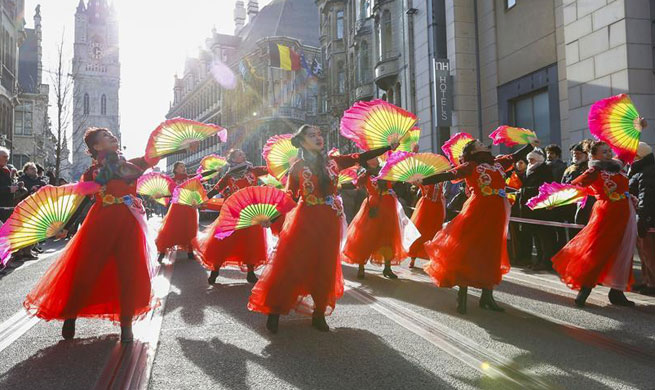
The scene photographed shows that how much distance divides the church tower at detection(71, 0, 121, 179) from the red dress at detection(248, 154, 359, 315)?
104253mm

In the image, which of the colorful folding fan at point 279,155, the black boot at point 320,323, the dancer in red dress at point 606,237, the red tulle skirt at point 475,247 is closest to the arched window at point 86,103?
the colorful folding fan at point 279,155

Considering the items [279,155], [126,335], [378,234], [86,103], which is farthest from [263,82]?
[86,103]

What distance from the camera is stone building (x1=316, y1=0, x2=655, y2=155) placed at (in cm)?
1039

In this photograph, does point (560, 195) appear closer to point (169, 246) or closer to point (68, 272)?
point (68, 272)

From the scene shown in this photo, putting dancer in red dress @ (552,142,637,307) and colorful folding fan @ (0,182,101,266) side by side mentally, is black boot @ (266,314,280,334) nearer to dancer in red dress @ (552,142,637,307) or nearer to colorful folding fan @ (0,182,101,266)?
colorful folding fan @ (0,182,101,266)

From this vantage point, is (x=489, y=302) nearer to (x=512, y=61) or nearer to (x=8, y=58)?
(x=512, y=61)

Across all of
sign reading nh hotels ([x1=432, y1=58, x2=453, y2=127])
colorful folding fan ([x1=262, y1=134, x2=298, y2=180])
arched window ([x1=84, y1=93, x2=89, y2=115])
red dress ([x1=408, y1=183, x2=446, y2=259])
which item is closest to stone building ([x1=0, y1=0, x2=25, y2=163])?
sign reading nh hotels ([x1=432, y1=58, x2=453, y2=127])

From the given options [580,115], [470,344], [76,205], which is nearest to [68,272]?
[76,205]

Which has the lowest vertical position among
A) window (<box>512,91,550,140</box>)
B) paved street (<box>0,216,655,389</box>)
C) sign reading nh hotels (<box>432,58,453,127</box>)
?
paved street (<box>0,216,655,389</box>)

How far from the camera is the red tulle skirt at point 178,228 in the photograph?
10.0 metres

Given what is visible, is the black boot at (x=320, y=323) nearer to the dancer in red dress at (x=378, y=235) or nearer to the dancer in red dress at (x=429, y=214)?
the dancer in red dress at (x=378, y=235)

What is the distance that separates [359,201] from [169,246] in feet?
28.4

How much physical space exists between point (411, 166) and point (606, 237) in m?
2.27

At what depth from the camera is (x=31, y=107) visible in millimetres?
48844
